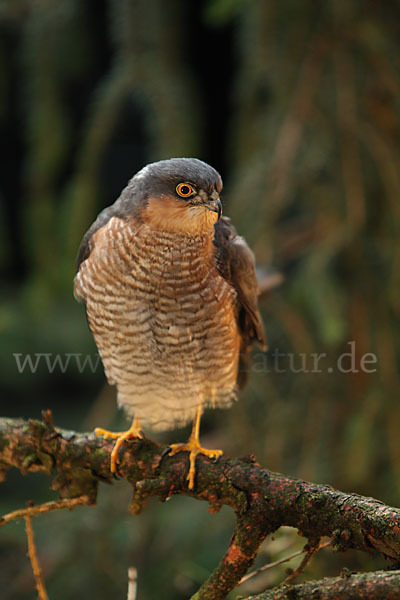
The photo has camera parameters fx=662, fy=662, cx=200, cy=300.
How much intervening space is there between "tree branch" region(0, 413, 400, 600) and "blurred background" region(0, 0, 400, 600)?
2.79ft

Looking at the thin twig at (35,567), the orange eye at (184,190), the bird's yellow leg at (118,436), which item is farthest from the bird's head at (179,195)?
the thin twig at (35,567)

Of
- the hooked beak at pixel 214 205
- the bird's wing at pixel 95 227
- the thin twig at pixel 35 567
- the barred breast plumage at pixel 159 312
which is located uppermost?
the hooked beak at pixel 214 205

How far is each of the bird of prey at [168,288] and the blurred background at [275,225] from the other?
1.69ft

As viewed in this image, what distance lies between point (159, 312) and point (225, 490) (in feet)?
2.18

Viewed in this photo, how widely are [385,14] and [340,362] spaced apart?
63.5 inches

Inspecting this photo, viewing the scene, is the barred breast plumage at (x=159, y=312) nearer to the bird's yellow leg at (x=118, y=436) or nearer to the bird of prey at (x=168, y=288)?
the bird of prey at (x=168, y=288)

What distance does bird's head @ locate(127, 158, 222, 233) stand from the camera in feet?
7.00

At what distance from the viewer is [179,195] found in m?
2.17

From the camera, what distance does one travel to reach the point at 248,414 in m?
3.13

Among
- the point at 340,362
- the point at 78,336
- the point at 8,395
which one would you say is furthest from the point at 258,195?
the point at 8,395

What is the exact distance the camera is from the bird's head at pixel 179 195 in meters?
2.13

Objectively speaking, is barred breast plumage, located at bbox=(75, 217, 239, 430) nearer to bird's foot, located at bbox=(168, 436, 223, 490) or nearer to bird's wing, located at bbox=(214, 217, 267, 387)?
bird's wing, located at bbox=(214, 217, 267, 387)

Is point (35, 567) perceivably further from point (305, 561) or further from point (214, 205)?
point (214, 205)

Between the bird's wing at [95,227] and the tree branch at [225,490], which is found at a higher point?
the bird's wing at [95,227]
